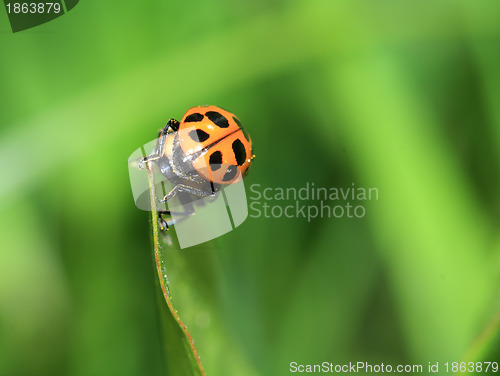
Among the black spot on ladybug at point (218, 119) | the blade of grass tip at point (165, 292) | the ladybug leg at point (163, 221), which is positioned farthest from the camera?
the black spot on ladybug at point (218, 119)

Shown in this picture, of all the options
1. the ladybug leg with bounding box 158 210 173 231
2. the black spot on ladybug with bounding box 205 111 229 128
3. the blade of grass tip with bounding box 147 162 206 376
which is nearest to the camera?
the blade of grass tip with bounding box 147 162 206 376

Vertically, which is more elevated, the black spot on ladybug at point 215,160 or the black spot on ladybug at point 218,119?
the black spot on ladybug at point 218,119

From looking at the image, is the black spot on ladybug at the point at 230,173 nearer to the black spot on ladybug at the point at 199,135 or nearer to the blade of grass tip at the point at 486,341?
the black spot on ladybug at the point at 199,135

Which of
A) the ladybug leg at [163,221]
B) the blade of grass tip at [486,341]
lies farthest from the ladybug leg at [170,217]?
the blade of grass tip at [486,341]

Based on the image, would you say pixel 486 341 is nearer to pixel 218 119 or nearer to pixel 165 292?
pixel 165 292

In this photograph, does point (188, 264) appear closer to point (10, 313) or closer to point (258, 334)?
point (258, 334)

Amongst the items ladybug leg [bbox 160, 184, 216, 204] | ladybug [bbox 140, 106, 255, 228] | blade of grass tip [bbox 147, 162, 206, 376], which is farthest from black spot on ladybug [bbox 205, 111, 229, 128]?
blade of grass tip [bbox 147, 162, 206, 376]

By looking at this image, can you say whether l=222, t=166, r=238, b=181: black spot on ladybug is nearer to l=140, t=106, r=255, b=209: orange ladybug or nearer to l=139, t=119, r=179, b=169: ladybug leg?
l=140, t=106, r=255, b=209: orange ladybug
